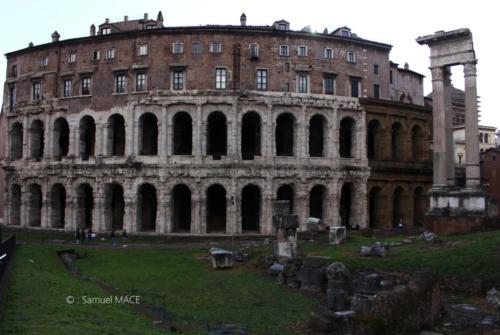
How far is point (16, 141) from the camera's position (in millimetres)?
46500

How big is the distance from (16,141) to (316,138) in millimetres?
27058

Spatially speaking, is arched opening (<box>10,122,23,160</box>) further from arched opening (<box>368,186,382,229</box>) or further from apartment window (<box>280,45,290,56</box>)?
arched opening (<box>368,186,382,229</box>)

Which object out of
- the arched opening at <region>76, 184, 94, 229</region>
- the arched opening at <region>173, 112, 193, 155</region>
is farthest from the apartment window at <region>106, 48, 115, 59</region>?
the arched opening at <region>76, 184, 94, 229</region>

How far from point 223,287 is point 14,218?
33218 mm

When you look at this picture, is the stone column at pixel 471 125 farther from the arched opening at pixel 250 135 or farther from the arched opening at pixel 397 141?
the arched opening at pixel 250 135

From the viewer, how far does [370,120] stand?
138 feet

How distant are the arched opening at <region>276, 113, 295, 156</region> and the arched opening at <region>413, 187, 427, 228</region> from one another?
40.2 feet

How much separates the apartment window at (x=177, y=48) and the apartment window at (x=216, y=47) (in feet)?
7.62

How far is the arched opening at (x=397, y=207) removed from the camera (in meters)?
44.0

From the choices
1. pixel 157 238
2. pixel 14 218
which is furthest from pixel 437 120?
pixel 14 218

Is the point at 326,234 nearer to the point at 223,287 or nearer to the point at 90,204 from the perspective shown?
the point at 223,287

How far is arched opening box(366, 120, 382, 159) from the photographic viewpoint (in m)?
42.9

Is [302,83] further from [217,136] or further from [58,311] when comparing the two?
[58,311]

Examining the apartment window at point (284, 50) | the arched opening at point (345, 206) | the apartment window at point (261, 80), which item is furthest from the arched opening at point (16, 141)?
the arched opening at point (345, 206)
